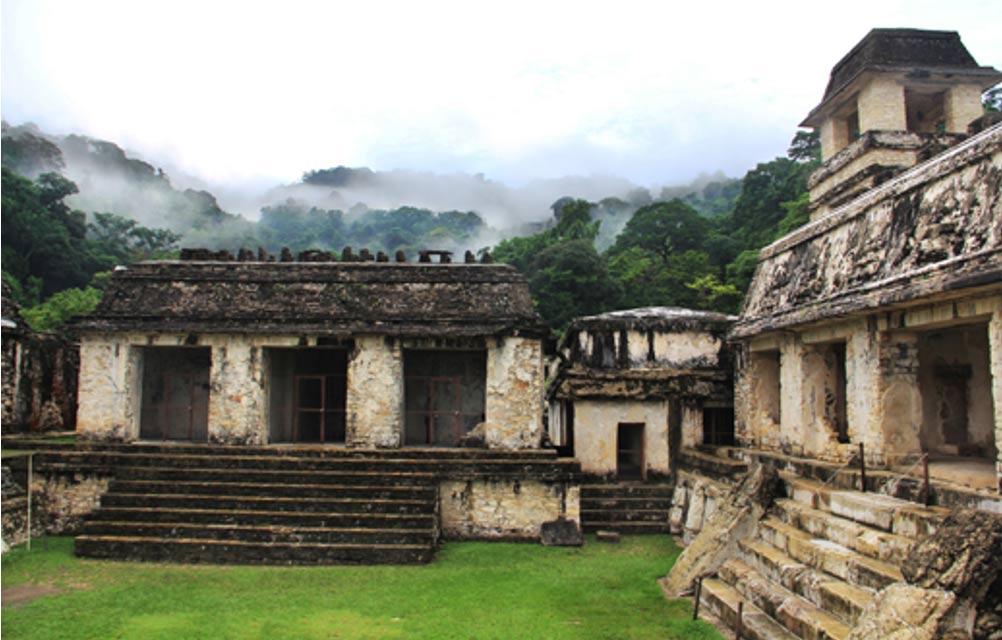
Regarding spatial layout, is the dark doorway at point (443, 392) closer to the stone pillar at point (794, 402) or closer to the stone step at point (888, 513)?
the stone pillar at point (794, 402)

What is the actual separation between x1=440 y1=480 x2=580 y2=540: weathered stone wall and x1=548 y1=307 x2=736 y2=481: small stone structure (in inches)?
109

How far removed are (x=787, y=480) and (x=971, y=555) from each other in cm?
390

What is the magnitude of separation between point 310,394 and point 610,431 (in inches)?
264

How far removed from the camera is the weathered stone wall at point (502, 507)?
38.8 ft

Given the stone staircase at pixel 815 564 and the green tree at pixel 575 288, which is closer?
the stone staircase at pixel 815 564

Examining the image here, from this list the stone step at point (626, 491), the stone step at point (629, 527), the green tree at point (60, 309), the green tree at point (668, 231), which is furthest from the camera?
the green tree at point (668, 231)

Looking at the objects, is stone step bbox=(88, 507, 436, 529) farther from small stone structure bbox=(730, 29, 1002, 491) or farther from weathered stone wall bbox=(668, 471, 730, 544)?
small stone structure bbox=(730, 29, 1002, 491)

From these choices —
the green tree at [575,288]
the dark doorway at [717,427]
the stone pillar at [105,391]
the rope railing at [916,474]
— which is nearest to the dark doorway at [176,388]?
the stone pillar at [105,391]

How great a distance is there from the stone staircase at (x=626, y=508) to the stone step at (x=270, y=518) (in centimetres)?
334

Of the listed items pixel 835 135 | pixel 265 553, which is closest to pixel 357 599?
pixel 265 553

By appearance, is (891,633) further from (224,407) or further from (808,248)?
(224,407)

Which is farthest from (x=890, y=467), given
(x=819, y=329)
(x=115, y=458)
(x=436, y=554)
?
(x=115, y=458)

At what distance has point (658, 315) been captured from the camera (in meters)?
16.1

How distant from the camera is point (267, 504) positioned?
11062mm
